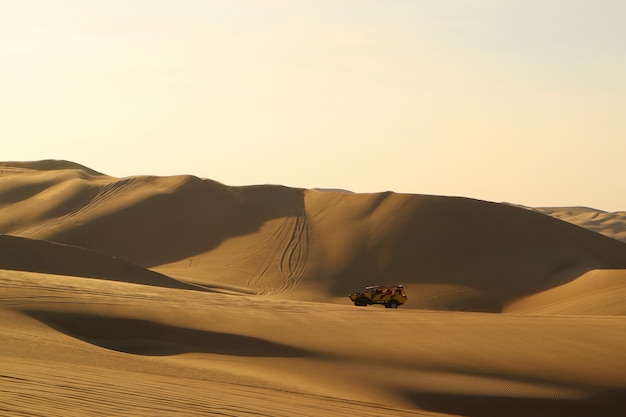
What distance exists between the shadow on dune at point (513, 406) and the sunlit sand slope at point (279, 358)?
0.02 metres

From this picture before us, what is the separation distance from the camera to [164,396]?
30.3ft

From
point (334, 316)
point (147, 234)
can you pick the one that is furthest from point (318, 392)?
point (147, 234)

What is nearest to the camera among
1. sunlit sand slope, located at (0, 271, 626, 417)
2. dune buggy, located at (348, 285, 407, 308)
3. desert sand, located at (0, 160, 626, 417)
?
sunlit sand slope, located at (0, 271, 626, 417)

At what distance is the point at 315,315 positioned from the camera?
20.5m

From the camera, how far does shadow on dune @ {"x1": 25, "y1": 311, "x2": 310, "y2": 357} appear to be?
51.9 feet

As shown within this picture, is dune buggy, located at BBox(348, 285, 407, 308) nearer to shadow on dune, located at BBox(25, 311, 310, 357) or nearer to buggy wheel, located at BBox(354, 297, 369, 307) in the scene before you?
buggy wheel, located at BBox(354, 297, 369, 307)

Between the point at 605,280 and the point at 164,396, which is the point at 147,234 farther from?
the point at 164,396

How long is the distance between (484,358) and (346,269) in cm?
2567

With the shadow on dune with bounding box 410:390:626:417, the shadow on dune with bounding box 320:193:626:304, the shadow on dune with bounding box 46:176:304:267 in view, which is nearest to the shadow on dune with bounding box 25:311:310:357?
the shadow on dune with bounding box 410:390:626:417

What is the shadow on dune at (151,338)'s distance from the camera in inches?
622

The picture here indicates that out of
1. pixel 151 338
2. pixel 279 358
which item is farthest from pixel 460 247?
pixel 279 358

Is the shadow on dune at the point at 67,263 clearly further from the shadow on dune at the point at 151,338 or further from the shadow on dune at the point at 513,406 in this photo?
the shadow on dune at the point at 513,406

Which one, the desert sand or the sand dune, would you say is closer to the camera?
the desert sand

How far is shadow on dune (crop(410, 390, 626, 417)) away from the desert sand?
3 centimetres
